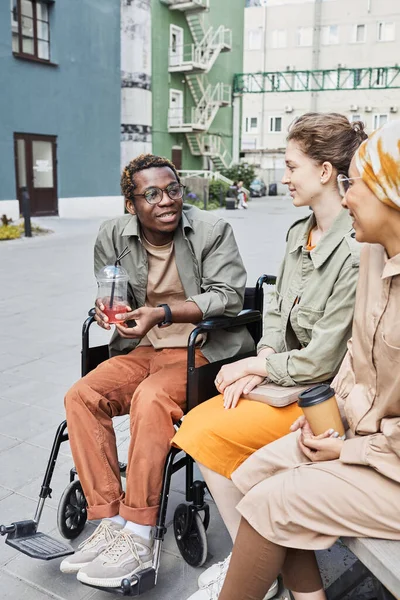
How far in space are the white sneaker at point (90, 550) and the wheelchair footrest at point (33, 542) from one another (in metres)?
0.10

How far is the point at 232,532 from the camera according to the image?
222 cm

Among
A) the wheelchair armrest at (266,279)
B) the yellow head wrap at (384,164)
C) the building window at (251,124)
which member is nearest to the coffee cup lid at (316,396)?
the yellow head wrap at (384,164)

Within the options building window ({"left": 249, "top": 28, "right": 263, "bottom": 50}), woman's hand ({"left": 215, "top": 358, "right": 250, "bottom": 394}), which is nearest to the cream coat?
woman's hand ({"left": 215, "top": 358, "right": 250, "bottom": 394})

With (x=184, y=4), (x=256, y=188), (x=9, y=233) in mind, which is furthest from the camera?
(x=256, y=188)

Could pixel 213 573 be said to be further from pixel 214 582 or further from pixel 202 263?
pixel 202 263

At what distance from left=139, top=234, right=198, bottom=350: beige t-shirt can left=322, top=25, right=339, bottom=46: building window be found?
4167 cm

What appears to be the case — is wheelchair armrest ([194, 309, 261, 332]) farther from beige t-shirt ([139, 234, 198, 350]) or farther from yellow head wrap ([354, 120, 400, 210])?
yellow head wrap ([354, 120, 400, 210])

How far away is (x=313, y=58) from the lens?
40.6m

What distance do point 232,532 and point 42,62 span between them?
1883cm

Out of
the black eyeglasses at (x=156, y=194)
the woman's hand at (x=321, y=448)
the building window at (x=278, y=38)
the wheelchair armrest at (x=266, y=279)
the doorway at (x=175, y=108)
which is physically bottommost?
the woman's hand at (x=321, y=448)

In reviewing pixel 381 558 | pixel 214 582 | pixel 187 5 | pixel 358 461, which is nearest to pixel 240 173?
pixel 187 5

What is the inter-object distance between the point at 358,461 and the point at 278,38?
43.9 meters

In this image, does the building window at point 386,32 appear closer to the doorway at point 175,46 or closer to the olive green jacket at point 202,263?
the doorway at point 175,46

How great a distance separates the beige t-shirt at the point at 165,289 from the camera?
9.45ft
